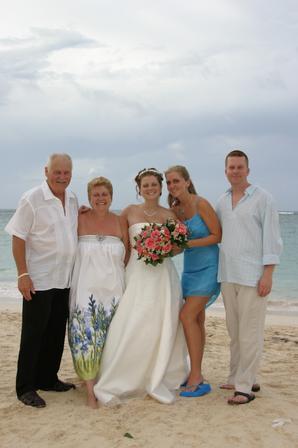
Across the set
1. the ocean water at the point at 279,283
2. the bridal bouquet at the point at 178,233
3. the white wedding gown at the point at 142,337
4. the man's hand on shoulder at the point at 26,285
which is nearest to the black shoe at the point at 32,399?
the white wedding gown at the point at 142,337

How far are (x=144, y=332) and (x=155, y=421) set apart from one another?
905 mm

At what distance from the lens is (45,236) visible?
5227mm

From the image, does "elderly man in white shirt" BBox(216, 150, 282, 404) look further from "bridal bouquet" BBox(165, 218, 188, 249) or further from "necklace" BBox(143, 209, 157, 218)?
"necklace" BBox(143, 209, 157, 218)

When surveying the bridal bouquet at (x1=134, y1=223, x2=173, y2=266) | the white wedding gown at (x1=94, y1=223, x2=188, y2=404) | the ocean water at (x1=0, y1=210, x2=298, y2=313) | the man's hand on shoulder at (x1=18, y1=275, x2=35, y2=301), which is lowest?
the ocean water at (x1=0, y1=210, x2=298, y2=313)

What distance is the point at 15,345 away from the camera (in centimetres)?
823

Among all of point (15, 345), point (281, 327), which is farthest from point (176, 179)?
point (281, 327)

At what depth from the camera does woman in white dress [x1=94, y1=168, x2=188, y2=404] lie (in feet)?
17.5

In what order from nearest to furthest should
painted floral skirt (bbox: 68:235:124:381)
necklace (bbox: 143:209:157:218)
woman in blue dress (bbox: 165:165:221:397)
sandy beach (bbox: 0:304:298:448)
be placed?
1. sandy beach (bbox: 0:304:298:448)
2. painted floral skirt (bbox: 68:235:124:381)
3. woman in blue dress (bbox: 165:165:221:397)
4. necklace (bbox: 143:209:157:218)

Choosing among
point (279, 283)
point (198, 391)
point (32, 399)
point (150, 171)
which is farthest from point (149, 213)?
point (279, 283)

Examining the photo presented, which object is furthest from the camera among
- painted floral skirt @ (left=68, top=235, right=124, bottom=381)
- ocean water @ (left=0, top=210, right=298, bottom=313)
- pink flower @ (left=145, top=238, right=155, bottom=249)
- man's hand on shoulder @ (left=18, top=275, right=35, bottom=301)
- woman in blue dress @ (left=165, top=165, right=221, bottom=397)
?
ocean water @ (left=0, top=210, right=298, bottom=313)

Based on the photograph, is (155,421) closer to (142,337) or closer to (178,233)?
(142,337)

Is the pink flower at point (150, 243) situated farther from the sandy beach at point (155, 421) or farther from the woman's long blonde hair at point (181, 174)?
the sandy beach at point (155, 421)

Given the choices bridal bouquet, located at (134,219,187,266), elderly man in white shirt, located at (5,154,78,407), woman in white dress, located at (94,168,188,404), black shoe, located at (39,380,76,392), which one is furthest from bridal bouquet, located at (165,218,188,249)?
black shoe, located at (39,380,76,392)

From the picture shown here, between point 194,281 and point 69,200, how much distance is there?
1.57m
